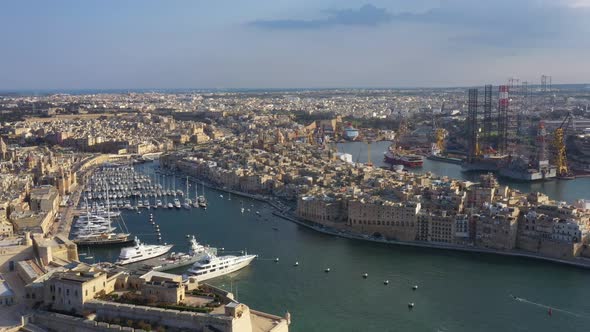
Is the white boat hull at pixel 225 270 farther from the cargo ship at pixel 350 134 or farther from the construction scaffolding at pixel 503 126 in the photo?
the cargo ship at pixel 350 134

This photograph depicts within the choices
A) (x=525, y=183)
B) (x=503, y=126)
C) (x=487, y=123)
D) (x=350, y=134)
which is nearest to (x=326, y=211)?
(x=525, y=183)

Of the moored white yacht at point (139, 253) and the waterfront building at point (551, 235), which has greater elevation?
the waterfront building at point (551, 235)

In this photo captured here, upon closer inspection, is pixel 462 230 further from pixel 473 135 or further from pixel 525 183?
pixel 473 135

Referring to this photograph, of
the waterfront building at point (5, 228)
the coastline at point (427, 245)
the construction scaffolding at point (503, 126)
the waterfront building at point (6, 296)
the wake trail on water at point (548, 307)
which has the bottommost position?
the wake trail on water at point (548, 307)

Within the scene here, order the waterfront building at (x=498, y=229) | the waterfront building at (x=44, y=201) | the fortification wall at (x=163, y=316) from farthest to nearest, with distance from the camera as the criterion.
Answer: the waterfront building at (x=44, y=201), the waterfront building at (x=498, y=229), the fortification wall at (x=163, y=316)

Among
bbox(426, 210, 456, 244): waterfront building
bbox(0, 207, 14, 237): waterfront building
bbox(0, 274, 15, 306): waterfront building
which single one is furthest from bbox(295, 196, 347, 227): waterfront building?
bbox(0, 274, 15, 306): waterfront building

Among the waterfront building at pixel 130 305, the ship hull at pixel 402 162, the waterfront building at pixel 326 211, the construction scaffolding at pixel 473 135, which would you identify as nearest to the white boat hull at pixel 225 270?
the waterfront building at pixel 130 305
